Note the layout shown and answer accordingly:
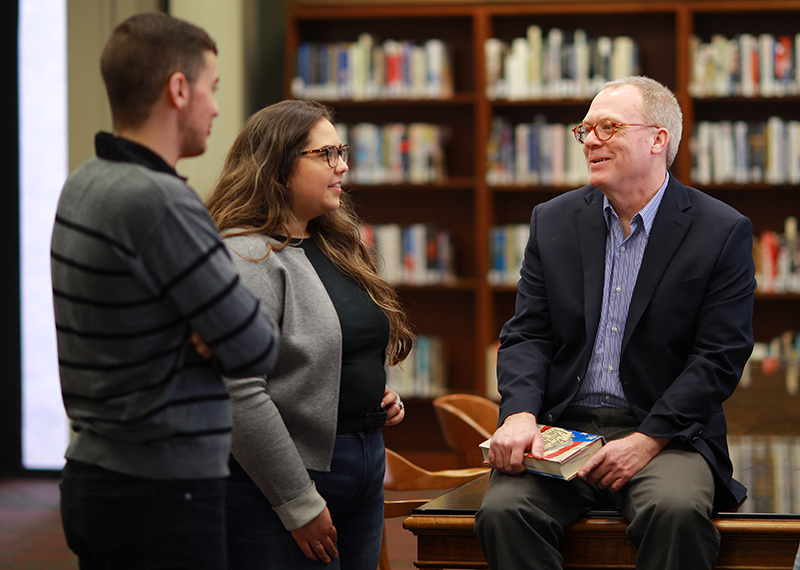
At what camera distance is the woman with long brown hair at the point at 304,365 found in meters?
1.50

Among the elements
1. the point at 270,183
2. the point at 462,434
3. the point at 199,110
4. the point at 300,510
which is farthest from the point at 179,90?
the point at 462,434

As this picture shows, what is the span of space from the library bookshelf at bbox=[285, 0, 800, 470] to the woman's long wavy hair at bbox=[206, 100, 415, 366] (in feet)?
10.2

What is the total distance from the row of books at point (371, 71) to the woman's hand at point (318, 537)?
12.2 feet

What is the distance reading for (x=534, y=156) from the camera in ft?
15.9

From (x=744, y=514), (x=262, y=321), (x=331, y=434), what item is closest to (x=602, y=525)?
(x=744, y=514)

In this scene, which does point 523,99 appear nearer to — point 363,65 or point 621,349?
point 363,65

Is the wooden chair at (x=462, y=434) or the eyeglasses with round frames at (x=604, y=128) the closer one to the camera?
the eyeglasses with round frames at (x=604, y=128)

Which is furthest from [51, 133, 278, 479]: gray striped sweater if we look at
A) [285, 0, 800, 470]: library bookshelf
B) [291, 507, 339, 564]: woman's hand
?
[285, 0, 800, 470]: library bookshelf

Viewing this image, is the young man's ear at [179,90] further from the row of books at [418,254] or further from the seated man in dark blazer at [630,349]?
the row of books at [418,254]

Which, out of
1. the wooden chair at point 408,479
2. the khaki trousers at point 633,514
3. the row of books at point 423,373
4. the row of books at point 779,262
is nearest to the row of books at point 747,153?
the row of books at point 779,262

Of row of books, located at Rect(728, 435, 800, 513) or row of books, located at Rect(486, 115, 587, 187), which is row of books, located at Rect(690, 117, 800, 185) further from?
row of books, located at Rect(728, 435, 800, 513)

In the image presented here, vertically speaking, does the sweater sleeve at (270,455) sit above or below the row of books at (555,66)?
below

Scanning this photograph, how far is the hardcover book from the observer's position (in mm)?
1693

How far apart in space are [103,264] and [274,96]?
14.2ft
